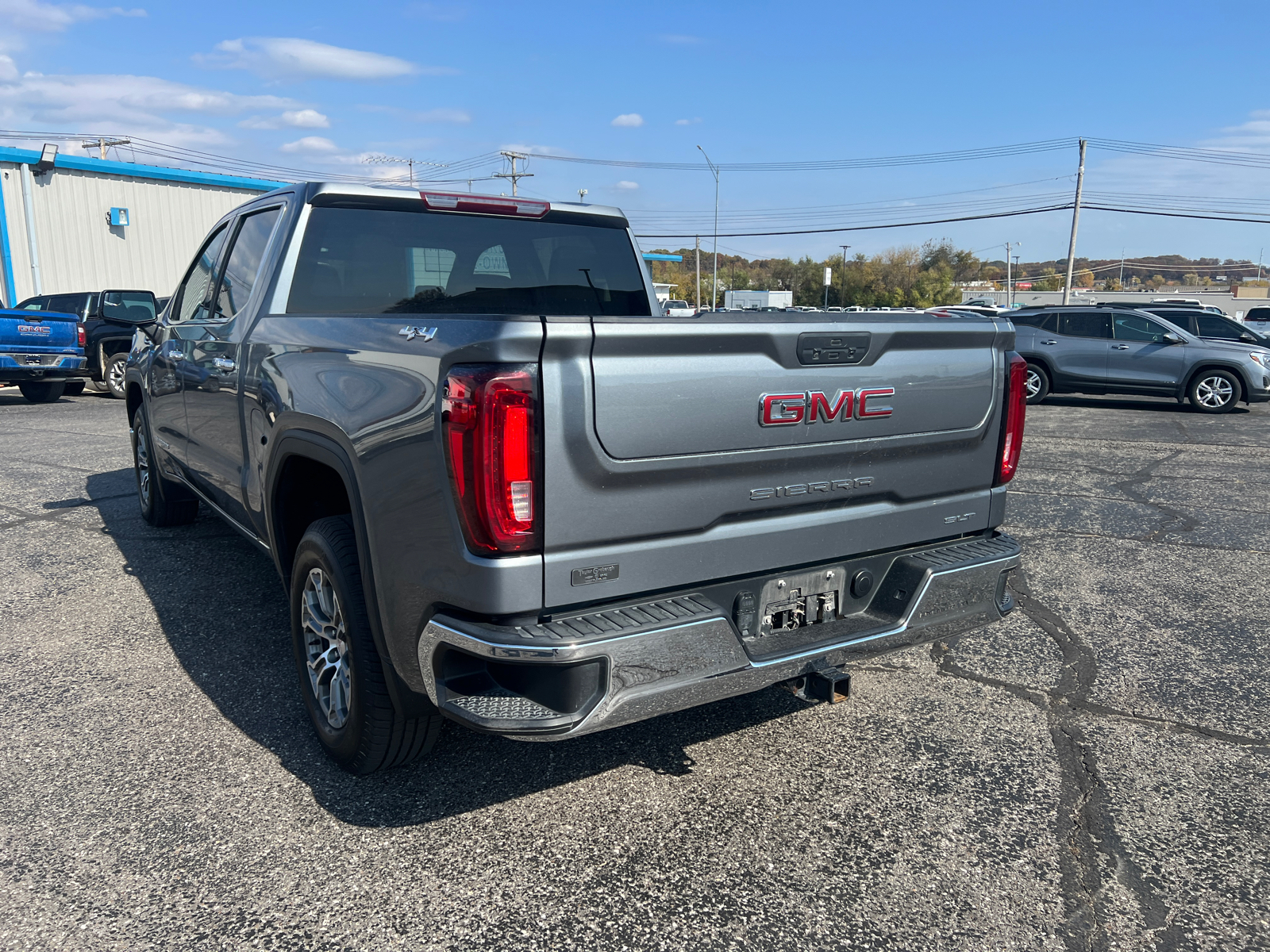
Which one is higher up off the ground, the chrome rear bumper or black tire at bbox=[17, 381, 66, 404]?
the chrome rear bumper

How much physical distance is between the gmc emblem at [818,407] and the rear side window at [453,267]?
1.86 meters

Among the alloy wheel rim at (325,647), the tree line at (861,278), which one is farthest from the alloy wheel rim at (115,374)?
the tree line at (861,278)

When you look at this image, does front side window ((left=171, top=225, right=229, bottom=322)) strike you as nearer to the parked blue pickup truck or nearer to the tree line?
the parked blue pickup truck

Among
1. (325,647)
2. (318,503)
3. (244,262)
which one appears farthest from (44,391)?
(325,647)

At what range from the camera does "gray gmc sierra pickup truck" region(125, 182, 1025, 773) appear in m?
2.39

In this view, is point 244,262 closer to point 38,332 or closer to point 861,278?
point 38,332

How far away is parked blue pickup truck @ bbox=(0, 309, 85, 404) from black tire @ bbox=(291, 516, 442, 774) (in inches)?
550

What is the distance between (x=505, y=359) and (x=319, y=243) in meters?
2.04

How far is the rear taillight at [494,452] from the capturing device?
232 cm

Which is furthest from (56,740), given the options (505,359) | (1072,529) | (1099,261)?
(1099,261)

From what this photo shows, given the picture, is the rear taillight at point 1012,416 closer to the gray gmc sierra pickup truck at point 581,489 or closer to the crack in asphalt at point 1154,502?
the gray gmc sierra pickup truck at point 581,489

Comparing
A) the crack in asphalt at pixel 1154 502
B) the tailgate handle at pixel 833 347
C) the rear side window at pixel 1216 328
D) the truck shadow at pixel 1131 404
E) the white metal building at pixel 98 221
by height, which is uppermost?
the white metal building at pixel 98 221

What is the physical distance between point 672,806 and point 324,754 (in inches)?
49.3

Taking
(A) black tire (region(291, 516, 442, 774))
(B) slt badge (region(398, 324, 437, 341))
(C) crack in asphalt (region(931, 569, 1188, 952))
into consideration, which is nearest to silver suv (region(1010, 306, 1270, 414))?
(C) crack in asphalt (region(931, 569, 1188, 952))
